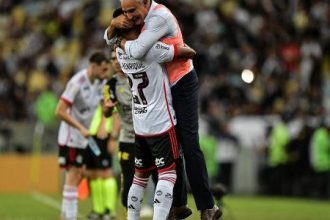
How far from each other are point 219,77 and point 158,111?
1813cm

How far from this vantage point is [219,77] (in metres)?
28.0

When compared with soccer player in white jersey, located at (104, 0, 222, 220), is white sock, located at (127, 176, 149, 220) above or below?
below

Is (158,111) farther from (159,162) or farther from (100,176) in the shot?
(100,176)

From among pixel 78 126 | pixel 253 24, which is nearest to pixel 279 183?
pixel 253 24

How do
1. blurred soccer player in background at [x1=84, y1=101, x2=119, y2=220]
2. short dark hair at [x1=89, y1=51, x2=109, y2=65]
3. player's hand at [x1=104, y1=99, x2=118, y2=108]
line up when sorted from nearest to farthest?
player's hand at [x1=104, y1=99, x2=118, y2=108]
short dark hair at [x1=89, y1=51, x2=109, y2=65]
blurred soccer player in background at [x1=84, y1=101, x2=119, y2=220]

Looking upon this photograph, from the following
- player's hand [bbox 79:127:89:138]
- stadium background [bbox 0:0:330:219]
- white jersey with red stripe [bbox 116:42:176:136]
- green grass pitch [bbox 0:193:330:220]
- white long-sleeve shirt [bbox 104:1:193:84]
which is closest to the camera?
white long-sleeve shirt [bbox 104:1:193:84]

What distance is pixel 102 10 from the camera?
31781 millimetres

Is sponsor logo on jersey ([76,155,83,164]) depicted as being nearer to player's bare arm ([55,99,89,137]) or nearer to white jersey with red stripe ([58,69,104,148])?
white jersey with red stripe ([58,69,104,148])

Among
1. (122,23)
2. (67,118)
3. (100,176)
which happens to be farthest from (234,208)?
(122,23)

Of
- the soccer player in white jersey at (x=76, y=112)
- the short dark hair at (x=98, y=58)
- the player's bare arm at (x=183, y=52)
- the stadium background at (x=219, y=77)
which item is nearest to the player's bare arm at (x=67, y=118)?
the soccer player in white jersey at (x=76, y=112)

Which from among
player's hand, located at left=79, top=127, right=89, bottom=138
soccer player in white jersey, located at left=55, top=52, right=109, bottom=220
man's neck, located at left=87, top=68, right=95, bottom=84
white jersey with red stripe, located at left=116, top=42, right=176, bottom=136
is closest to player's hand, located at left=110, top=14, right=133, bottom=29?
white jersey with red stripe, located at left=116, top=42, right=176, bottom=136

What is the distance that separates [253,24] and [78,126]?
1770 centimetres

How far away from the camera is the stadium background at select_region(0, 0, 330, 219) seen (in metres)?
24.9

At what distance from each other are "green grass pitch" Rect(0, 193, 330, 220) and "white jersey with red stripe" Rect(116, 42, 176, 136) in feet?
13.4
